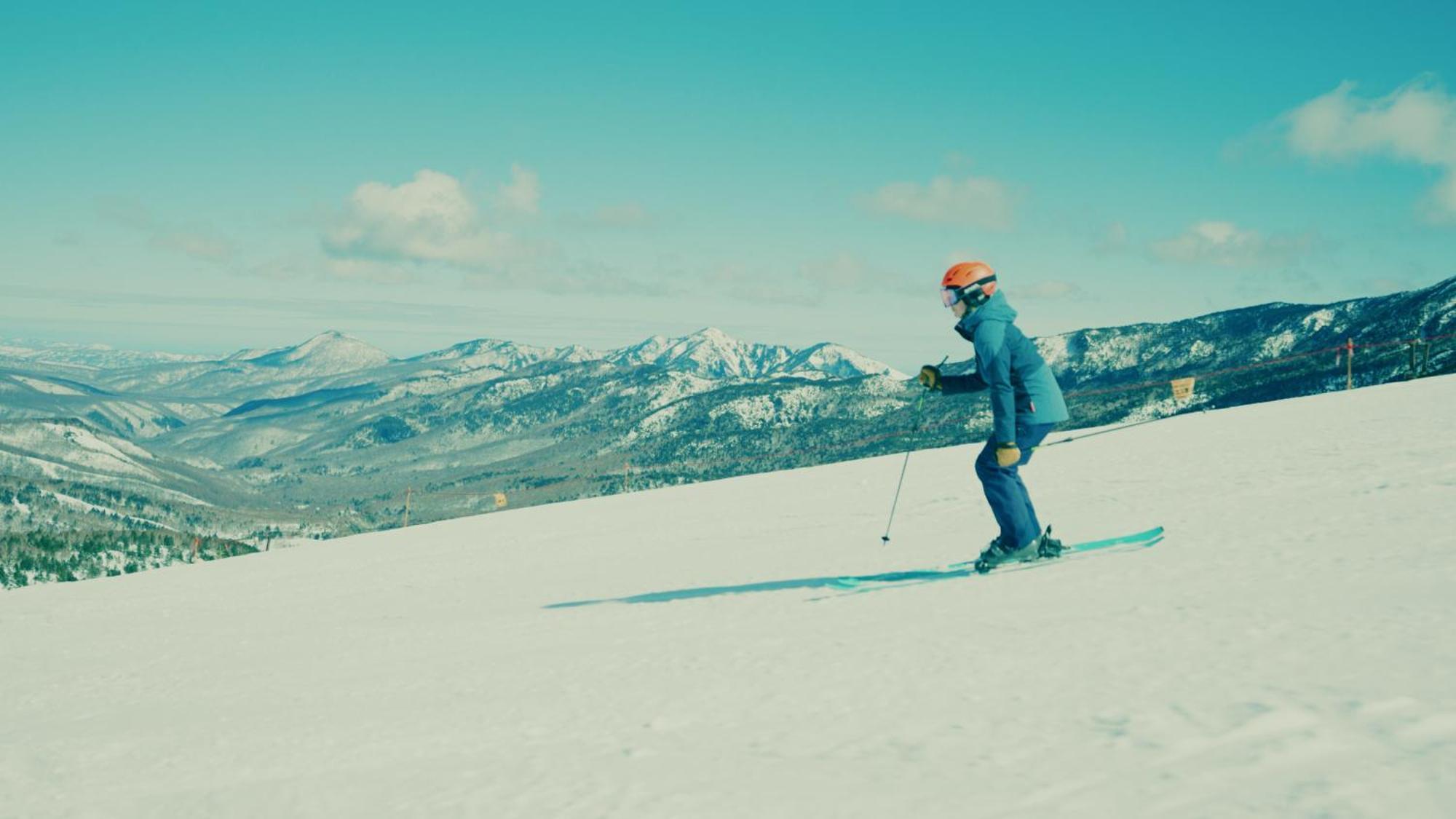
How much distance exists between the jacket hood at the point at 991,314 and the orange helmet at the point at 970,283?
0.08 meters

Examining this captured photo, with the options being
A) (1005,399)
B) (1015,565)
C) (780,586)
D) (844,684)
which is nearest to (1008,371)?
(1005,399)

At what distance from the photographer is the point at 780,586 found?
1053cm

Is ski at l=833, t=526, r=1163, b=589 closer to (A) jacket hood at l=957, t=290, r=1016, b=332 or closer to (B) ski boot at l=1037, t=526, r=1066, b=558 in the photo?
(B) ski boot at l=1037, t=526, r=1066, b=558

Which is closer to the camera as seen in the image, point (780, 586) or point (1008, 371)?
point (1008, 371)

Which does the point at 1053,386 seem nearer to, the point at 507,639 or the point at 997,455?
the point at 997,455

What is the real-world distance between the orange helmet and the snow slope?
9.67 ft

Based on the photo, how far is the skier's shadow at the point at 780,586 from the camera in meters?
9.98

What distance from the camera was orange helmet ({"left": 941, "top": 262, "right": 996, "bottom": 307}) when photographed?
31.0 feet

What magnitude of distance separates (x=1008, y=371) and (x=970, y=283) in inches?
40.3

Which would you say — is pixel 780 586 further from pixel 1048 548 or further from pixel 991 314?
pixel 991 314

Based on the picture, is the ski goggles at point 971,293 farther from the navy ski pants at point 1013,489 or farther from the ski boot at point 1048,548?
the ski boot at point 1048,548

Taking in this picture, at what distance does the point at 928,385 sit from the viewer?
10195 mm

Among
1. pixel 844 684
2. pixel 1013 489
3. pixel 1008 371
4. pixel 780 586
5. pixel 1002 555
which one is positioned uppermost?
pixel 1008 371

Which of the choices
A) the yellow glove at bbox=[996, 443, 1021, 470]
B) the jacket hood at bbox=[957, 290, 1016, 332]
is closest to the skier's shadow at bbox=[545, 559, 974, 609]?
the yellow glove at bbox=[996, 443, 1021, 470]
